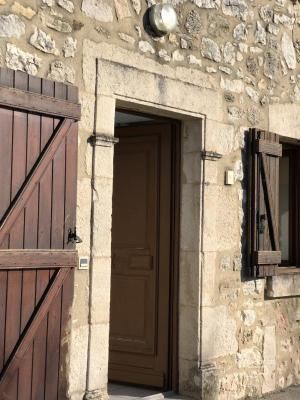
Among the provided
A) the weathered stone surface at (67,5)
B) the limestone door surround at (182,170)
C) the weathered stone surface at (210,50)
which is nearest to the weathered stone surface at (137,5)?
the limestone door surround at (182,170)

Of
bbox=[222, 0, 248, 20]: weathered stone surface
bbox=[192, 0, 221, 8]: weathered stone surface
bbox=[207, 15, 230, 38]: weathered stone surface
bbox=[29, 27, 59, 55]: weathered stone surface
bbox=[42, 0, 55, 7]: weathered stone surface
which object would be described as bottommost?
bbox=[29, 27, 59, 55]: weathered stone surface

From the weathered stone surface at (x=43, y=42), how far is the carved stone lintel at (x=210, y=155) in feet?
5.20

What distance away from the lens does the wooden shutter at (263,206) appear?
584cm

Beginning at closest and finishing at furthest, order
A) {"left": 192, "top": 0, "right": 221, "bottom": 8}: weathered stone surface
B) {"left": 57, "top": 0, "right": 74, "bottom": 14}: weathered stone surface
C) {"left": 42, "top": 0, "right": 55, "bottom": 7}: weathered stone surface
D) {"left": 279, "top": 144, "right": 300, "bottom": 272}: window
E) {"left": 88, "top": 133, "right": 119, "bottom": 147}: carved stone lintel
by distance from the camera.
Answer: {"left": 42, "top": 0, "right": 55, "bottom": 7}: weathered stone surface
{"left": 57, "top": 0, "right": 74, "bottom": 14}: weathered stone surface
{"left": 88, "top": 133, "right": 119, "bottom": 147}: carved stone lintel
{"left": 192, "top": 0, "right": 221, "bottom": 8}: weathered stone surface
{"left": 279, "top": 144, "right": 300, "bottom": 272}: window

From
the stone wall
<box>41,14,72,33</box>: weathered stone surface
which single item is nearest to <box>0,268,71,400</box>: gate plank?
the stone wall

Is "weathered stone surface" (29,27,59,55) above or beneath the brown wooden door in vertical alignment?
above

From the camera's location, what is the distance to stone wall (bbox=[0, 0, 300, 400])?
4.43 meters

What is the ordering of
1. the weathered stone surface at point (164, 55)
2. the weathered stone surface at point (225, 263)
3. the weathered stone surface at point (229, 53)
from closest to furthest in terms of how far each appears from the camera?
the weathered stone surface at point (164, 55) → the weathered stone surface at point (225, 263) → the weathered stone surface at point (229, 53)

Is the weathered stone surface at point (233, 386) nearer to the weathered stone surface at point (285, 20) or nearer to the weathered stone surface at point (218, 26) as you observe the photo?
the weathered stone surface at point (218, 26)

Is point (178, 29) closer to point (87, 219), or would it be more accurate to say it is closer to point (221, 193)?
point (221, 193)

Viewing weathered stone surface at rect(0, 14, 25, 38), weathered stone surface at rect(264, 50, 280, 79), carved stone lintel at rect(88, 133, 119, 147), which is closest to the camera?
weathered stone surface at rect(0, 14, 25, 38)

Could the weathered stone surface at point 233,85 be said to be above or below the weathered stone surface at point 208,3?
below

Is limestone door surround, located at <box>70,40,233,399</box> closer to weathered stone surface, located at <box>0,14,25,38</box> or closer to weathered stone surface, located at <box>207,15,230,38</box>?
weathered stone surface, located at <box>207,15,230,38</box>

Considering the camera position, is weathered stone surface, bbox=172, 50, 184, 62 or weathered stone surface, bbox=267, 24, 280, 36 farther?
weathered stone surface, bbox=267, 24, 280, 36
